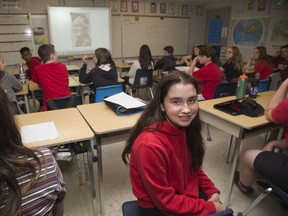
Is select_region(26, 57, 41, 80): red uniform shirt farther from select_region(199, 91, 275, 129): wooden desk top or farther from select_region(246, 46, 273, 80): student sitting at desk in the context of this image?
select_region(246, 46, 273, 80): student sitting at desk

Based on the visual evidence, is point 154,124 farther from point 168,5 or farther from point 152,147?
Result: point 168,5

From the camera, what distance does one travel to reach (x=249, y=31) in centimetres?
555

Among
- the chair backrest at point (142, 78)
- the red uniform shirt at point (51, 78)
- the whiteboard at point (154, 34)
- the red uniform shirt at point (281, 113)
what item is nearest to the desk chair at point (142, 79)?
the chair backrest at point (142, 78)

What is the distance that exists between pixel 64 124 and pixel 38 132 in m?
0.19

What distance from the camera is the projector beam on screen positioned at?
197 inches

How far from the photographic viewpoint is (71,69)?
178 inches

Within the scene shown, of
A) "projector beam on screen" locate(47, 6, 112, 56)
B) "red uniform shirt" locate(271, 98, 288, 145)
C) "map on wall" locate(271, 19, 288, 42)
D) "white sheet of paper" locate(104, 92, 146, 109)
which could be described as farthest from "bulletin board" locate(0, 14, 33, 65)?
"map on wall" locate(271, 19, 288, 42)

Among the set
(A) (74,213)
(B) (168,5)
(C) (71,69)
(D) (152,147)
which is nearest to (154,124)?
(D) (152,147)

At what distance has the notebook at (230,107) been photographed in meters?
1.89

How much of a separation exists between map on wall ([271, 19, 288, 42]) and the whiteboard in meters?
2.43

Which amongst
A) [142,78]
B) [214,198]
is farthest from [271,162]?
[142,78]

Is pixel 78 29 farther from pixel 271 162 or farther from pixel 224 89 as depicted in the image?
pixel 271 162

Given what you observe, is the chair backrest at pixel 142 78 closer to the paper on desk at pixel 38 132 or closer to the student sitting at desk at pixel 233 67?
the student sitting at desk at pixel 233 67

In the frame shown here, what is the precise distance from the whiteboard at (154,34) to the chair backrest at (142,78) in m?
2.16
